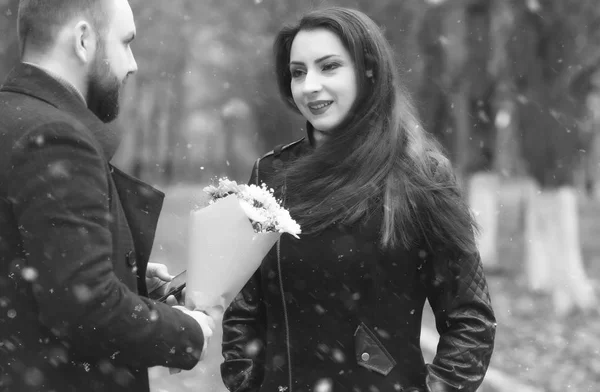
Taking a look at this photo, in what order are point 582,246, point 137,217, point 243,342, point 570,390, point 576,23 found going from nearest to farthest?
point 137,217, point 243,342, point 570,390, point 576,23, point 582,246

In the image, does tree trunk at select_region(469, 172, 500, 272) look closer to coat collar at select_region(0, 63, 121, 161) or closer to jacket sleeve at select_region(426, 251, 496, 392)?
jacket sleeve at select_region(426, 251, 496, 392)

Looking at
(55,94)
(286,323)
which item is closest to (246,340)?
(286,323)

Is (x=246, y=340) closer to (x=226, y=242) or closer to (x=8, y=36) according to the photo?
(x=226, y=242)

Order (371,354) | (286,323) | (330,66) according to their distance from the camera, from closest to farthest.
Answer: (371,354) < (286,323) < (330,66)

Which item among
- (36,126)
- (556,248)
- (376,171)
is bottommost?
(556,248)

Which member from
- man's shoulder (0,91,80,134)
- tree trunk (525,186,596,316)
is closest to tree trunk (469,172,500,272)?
tree trunk (525,186,596,316)

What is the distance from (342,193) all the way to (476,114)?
10.6m

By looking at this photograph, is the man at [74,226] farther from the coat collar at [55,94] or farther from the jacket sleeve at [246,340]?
the jacket sleeve at [246,340]

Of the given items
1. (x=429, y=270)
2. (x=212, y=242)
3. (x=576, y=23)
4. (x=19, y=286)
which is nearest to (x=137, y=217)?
(x=212, y=242)

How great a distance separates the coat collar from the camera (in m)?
2.88

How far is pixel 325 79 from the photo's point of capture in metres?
3.75

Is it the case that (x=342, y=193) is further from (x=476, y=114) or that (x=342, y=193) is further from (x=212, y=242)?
(x=476, y=114)

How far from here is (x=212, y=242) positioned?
10.5ft

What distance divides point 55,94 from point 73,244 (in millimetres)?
531
